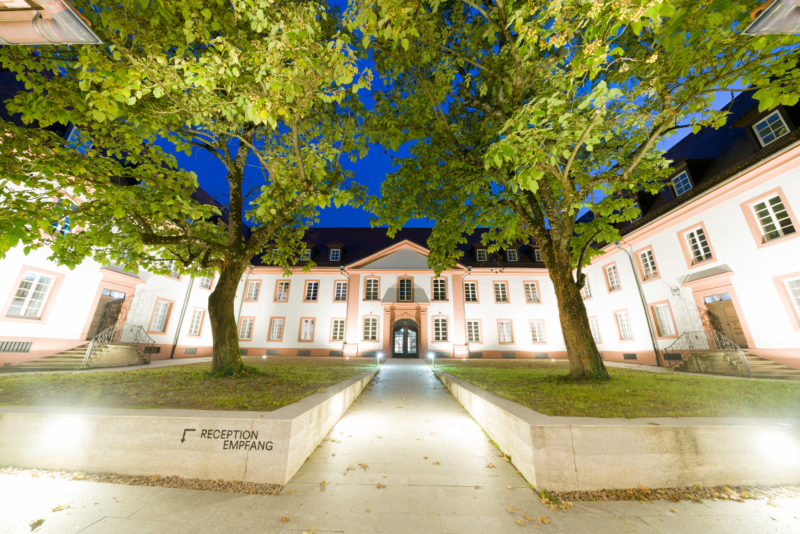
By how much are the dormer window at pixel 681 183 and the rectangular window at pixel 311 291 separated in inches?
893

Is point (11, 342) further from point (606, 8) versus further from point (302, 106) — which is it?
point (606, 8)

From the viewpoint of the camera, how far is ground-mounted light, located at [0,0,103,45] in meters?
1.84

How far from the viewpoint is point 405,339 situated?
21328 mm

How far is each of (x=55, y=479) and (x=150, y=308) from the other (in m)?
15.2

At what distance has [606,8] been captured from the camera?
2920 millimetres

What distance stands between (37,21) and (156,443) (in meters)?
4.02

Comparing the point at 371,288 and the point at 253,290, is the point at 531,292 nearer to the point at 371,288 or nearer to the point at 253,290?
the point at 371,288

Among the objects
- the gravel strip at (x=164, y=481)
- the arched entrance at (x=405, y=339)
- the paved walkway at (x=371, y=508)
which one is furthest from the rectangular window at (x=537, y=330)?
the gravel strip at (x=164, y=481)

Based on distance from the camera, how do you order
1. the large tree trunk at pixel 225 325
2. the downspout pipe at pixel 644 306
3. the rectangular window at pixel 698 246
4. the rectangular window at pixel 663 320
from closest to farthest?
1. the large tree trunk at pixel 225 325
2. the rectangular window at pixel 698 246
3. the rectangular window at pixel 663 320
4. the downspout pipe at pixel 644 306

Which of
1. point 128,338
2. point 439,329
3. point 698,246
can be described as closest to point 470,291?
point 439,329

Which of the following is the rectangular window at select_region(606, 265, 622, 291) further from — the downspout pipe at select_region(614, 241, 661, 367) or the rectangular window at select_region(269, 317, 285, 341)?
the rectangular window at select_region(269, 317, 285, 341)

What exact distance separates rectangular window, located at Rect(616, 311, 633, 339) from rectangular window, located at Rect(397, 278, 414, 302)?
43.2 feet

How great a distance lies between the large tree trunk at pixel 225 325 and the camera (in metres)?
6.57

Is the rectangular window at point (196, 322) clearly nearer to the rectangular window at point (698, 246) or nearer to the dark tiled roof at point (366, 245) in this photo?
the dark tiled roof at point (366, 245)
